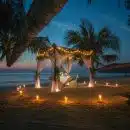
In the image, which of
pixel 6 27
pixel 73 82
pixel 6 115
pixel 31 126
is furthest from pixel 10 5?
pixel 73 82

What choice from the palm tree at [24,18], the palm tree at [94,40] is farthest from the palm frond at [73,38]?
the palm tree at [24,18]

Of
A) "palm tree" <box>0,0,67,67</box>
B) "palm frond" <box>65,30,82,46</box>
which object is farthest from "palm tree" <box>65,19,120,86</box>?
"palm tree" <box>0,0,67,67</box>

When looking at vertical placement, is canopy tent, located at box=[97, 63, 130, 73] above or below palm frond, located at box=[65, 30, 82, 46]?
below

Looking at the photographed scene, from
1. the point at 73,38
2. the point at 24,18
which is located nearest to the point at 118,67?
the point at 24,18

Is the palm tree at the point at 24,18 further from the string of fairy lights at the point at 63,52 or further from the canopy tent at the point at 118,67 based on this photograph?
the string of fairy lights at the point at 63,52

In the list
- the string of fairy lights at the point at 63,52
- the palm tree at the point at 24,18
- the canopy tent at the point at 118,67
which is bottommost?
the canopy tent at the point at 118,67

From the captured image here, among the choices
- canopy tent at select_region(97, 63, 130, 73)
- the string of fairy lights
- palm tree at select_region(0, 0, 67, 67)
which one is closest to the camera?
palm tree at select_region(0, 0, 67, 67)

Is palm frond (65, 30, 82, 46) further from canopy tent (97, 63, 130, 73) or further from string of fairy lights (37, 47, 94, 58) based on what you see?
canopy tent (97, 63, 130, 73)

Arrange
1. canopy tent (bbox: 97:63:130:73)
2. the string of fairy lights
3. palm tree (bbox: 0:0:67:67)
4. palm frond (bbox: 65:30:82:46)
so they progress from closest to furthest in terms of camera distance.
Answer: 1. palm tree (bbox: 0:0:67:67)
2. canopy tent (bbox: 97:63:130:73)
3. the string of fairy lights
4. palm frond (bbox: 65:30:82:46)

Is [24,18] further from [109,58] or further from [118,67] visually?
[109,58]

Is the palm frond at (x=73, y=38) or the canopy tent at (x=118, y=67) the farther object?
the palm frond at (x=73, y=38)

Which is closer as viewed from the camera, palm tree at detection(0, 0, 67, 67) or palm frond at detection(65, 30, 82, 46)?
palm tree at detection(0, 0, 67, 67)

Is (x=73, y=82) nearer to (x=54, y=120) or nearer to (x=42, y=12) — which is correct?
(x=54, y=120)

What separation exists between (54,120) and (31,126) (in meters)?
1.40
